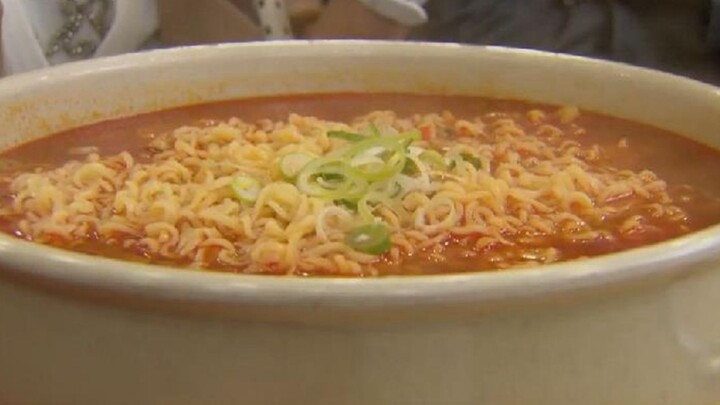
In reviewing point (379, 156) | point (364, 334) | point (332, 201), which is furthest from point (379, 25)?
point (364, 334)

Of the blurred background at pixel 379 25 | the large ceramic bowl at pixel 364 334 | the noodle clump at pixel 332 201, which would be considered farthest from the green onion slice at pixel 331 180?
the blurred background at pixel 379 25

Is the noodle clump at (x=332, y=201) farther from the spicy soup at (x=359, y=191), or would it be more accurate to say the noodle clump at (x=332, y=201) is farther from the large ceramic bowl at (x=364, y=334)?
the large ceramic bowl at (x=364, y=334)

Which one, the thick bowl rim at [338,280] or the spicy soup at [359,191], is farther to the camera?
the spicy soup at [359,191]

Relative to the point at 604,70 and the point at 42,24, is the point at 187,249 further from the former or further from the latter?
the point at 42,24

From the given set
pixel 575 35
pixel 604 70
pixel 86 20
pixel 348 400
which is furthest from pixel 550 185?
pixel 575 35

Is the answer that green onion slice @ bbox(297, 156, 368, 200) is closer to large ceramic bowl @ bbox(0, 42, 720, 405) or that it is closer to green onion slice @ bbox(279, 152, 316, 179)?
green onion slice @ bbox(279, 152, 316, 179)

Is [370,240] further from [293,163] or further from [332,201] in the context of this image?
[293,163]
